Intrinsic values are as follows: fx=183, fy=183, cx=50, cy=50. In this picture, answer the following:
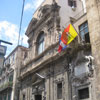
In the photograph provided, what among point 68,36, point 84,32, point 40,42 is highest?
point 40,42

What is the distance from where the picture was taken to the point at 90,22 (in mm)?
12898

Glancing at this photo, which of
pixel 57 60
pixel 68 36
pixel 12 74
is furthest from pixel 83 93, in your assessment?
pixel 12 74

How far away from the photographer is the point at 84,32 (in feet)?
46.6

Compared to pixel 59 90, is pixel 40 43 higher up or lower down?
higher up

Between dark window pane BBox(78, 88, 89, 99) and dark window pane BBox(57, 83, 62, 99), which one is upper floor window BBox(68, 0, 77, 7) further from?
dark window pane BBox(78, 88, 89, 99)

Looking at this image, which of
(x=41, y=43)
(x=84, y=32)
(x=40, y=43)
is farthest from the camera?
(x=40, y=43)

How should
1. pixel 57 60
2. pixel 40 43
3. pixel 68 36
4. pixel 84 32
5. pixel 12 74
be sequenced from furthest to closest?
pixel 12 74, pixel 40 43, pixel 57 60, pixel 68 36, pixel 84 32

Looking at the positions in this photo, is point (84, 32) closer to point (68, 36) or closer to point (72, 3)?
point (68, 36)

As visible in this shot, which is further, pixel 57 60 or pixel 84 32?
pixel 57 60

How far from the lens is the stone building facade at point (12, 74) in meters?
24.1

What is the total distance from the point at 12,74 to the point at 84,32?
15.2 metres

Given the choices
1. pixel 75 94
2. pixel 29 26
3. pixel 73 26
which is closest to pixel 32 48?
pixel 29 26

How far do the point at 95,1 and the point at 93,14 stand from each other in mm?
997

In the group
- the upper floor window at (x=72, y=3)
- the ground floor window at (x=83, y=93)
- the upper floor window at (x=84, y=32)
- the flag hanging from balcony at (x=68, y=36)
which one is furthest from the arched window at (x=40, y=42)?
the ground floor window at (x=83, y=93)
